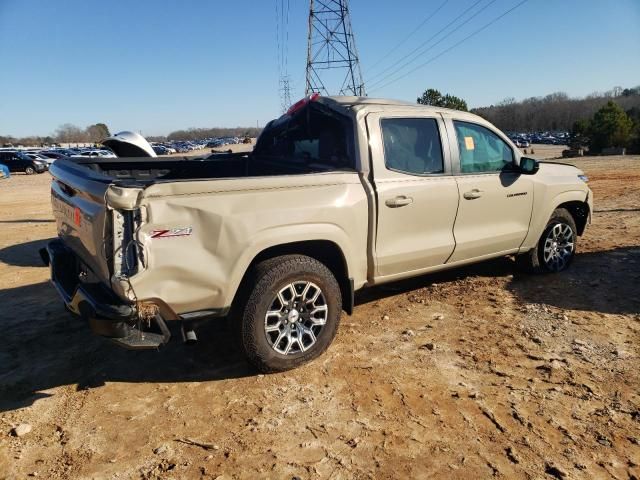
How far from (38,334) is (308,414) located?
111 inches

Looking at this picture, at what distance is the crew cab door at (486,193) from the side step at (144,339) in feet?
9.10

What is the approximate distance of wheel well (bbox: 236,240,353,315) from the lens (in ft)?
11.3

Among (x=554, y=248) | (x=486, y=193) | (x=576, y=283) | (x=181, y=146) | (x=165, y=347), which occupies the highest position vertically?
(x=181, y=146)

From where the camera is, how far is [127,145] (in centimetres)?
591

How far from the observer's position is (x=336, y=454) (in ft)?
8.69

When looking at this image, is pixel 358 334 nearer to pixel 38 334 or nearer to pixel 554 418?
pixel 554 418

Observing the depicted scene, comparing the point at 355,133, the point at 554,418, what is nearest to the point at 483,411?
the point at 554,418

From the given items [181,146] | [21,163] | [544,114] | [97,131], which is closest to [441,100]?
[21,163]

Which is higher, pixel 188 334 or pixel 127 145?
pixel 127 145

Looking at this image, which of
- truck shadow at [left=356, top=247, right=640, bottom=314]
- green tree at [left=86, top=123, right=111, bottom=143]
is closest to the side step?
truck shadow at [left=356, top=247, right=640, bottom=314]

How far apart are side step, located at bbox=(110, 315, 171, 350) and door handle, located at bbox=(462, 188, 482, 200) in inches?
114

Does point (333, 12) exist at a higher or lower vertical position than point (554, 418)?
higher

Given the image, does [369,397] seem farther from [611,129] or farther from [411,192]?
[611,129]

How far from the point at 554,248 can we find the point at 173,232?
176 inches
